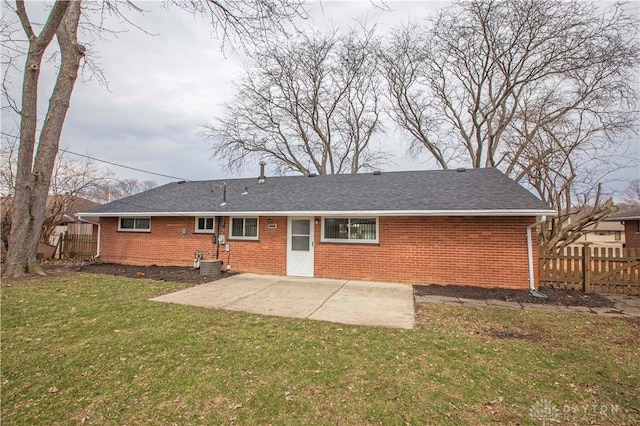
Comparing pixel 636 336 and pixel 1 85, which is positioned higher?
pixel 1 85

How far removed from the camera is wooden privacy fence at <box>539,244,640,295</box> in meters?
7.65

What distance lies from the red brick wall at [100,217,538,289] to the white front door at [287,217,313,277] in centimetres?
21

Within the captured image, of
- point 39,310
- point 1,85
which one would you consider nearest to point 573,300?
point 39,310

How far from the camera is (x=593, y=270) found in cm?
796

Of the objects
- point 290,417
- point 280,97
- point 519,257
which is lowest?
point 290,417

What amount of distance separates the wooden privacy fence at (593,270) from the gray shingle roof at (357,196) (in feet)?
5.77

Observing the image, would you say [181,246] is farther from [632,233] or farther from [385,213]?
[632,233]

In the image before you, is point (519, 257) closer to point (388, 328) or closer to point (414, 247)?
point (414, 247)

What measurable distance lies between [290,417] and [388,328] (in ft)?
8.93

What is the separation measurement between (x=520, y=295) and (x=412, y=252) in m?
2.87

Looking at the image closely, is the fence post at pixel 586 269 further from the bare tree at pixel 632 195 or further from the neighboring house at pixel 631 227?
the bare tree at pixel 632 195

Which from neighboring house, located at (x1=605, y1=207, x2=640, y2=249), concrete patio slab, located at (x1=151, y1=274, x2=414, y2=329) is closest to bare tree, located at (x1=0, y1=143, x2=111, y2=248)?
concrete patio slab, located at (x1=151, y1=274, x2=414, y2=329)

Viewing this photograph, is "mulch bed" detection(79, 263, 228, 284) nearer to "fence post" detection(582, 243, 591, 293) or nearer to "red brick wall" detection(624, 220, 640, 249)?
"fence post" detection(582, 243, 591, 293)

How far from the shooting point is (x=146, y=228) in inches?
480
